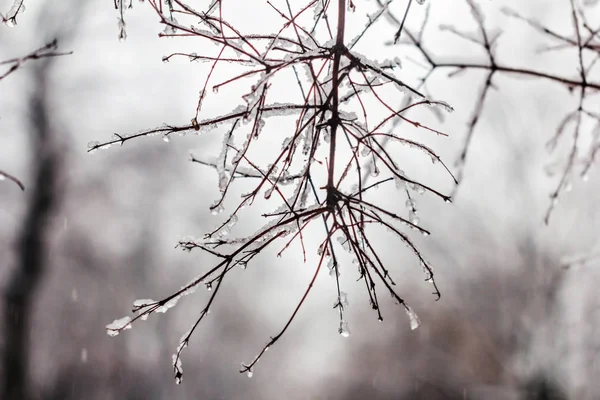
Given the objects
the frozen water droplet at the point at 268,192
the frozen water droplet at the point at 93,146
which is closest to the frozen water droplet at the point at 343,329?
the frozen water droplet at the point at 268,192

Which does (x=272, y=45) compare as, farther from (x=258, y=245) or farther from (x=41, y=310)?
(x=41, y=310)

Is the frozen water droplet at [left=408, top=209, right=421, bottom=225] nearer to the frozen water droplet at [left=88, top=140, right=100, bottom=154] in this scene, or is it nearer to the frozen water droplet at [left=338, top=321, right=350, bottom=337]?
the frozen water droplet at [left=338, top=321, right=350, bottom=337]

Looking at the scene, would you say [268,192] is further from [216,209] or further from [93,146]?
[93,146]

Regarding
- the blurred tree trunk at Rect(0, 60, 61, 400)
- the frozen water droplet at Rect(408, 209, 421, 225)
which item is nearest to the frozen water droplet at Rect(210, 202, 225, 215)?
the frozen water droplet at Rect(408, 209, 421, 225)

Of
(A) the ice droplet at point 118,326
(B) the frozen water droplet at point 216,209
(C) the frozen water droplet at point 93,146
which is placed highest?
(C) the frozen water droplet at point 93,146

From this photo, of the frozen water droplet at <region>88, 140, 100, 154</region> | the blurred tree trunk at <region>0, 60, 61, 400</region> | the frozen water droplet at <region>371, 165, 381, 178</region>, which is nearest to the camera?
the frozen water droplet at <region>88, 140, 100, 154</region>

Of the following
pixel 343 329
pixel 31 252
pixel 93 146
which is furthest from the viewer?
pixel 31 252

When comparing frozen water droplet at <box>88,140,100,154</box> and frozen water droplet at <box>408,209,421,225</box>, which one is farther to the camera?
frozen water droplet at <box>408,209,421,225</box>

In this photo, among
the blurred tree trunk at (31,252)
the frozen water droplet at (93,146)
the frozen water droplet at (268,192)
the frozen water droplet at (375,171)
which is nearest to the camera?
the frozen water droplet at (268,192)

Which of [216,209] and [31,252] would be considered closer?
[216,209]

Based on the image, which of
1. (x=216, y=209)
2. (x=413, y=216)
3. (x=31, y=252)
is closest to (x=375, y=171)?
(x=413, y=216)

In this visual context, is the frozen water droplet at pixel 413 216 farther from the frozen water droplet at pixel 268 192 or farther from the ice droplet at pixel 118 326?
the ice droplet at pixel 118 326
